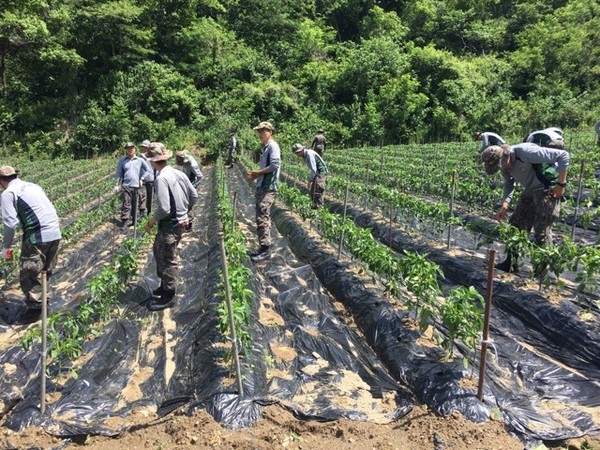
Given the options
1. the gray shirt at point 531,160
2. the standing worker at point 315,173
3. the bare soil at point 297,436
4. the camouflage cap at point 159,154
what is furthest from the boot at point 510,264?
the camouflage cap at point 159,154

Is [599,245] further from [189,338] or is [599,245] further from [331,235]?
[189,338]

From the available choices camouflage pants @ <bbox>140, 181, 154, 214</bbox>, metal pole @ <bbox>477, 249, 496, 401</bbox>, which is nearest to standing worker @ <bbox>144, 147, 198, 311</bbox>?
metal pole @ <bbox>477, 249, 496, 401</bbox>

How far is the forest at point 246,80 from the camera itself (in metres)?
27.0

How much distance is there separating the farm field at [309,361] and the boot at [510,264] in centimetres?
20

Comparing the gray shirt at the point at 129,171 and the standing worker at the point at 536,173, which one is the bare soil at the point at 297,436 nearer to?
the standing worker at the point at 536,173

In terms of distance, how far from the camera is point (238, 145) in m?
26.3

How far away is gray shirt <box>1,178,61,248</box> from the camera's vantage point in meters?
4.64

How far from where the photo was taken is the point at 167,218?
16.5ft

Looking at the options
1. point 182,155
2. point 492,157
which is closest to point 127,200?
point 182,155

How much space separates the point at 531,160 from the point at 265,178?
3.52 m

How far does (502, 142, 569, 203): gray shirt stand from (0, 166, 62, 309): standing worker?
5600mm

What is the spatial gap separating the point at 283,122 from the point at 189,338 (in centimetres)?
2704

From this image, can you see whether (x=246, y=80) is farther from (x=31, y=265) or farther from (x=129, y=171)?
(x=31, y=265)

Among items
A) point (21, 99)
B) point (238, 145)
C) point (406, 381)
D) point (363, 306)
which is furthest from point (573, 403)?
point (21, 99)
